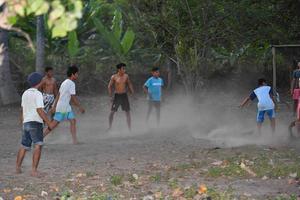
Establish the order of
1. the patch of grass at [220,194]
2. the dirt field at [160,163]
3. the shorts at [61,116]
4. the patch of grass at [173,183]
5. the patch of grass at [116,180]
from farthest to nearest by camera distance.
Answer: the shorts at [61,116]
the patch of grass at [116,180]
the patch of grass at [173,183]
the dirt field at [160,163]
the patch of grass at [220,194]

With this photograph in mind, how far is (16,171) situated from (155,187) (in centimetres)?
234

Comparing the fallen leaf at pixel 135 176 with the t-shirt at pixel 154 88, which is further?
the t-shirt at pixel 154 88

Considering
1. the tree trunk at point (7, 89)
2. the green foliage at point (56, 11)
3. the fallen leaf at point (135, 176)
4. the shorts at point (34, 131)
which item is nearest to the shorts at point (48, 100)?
the shorts at point (34, 131)

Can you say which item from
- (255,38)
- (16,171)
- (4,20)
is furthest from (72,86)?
(4,20)

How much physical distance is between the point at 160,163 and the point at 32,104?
7.53ft

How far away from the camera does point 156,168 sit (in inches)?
356

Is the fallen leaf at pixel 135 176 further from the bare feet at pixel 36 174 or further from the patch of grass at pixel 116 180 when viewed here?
the bare feet at pixel 36 174

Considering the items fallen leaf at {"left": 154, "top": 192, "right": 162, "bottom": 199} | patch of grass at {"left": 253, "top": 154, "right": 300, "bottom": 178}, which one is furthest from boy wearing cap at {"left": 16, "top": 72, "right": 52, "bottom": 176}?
patch of grass at {"left": 253, "top": 154, "right": 300, "bottom": 178}

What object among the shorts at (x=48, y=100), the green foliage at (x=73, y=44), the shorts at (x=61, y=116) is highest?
the green foliage at (x=73, y=44)

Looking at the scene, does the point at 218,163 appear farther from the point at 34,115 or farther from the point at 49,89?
the point at 49,89

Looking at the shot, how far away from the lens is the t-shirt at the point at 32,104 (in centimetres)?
841

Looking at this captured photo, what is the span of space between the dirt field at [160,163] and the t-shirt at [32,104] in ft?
2.72

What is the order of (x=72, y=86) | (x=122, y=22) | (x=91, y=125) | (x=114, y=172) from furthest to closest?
1. (x=122, y=22)
2. (x=91, y=125)
3. (x=72, y=86)
4. (x=114, y=172)

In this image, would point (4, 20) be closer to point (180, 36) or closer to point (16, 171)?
point (16, 171)
